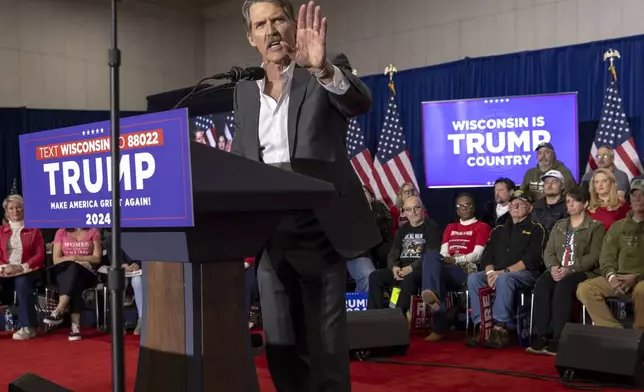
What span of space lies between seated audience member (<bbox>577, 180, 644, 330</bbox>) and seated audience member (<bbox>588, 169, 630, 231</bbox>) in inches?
17.2

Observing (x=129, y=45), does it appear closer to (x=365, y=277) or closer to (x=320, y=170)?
(x=365, y=277)

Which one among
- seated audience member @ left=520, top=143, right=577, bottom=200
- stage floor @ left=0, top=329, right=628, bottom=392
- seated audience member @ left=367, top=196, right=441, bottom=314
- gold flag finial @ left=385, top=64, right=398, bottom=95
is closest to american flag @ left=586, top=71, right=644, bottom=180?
seated audience member @ left=520, top=143, right=577, bottom=200

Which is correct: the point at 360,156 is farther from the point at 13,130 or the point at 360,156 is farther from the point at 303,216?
the point at 303,216

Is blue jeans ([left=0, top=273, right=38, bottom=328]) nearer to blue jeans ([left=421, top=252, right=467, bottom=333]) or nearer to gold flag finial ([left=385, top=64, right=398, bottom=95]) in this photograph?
blue jeans ([left=421, top=252, right=467, bottom=333])

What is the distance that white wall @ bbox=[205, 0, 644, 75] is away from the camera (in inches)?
308

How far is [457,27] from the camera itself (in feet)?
29.5

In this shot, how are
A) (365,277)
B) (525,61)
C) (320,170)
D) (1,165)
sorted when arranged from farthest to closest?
(1,165) → (525,61) → (365,277) → (320,170)

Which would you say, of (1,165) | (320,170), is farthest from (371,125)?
(320,170)

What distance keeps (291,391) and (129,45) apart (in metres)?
10.2

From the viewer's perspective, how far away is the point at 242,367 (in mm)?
1852

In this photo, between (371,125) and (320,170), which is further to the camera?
(371,125)

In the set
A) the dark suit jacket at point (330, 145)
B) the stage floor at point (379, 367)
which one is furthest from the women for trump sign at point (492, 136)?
the dark suit jacket at point (330, 145)

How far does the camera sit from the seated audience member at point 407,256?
6.16m

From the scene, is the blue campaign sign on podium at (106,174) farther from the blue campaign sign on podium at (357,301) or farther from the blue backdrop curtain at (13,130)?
the blue backdrop curtain at (13,130)
